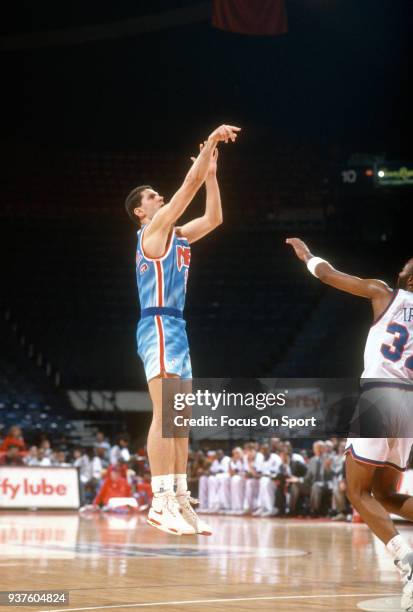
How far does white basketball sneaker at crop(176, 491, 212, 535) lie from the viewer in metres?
5.18

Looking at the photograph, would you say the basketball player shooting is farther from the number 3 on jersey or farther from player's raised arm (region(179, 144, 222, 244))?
the number 3 on jersey

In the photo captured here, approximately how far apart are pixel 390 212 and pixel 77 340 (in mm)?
9371

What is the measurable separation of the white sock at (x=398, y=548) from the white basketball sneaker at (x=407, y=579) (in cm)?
4

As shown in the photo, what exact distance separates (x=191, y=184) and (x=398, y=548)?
272 centimetres

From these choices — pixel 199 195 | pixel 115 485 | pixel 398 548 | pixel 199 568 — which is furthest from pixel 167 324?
pixel 199 195

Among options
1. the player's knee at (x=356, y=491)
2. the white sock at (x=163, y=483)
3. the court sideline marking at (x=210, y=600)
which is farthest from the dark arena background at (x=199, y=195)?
the white sock at (x=163, y=483)

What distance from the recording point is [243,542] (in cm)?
1178

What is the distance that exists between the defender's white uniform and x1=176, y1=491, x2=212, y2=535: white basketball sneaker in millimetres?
1430

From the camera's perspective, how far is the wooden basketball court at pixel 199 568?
20.9 feet

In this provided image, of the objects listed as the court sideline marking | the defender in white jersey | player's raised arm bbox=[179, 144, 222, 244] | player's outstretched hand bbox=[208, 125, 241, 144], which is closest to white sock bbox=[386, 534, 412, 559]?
the defender in white jersey

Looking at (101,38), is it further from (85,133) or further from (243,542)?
(243,542)

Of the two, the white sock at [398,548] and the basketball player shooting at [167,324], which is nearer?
the basketball player shooting at [167,324]

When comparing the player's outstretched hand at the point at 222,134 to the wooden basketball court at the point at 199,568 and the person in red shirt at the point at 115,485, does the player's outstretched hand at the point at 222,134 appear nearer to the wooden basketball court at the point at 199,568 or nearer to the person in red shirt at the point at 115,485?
the wooden basketball court at the point at 199,568

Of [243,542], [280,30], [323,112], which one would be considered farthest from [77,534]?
[323,112]
